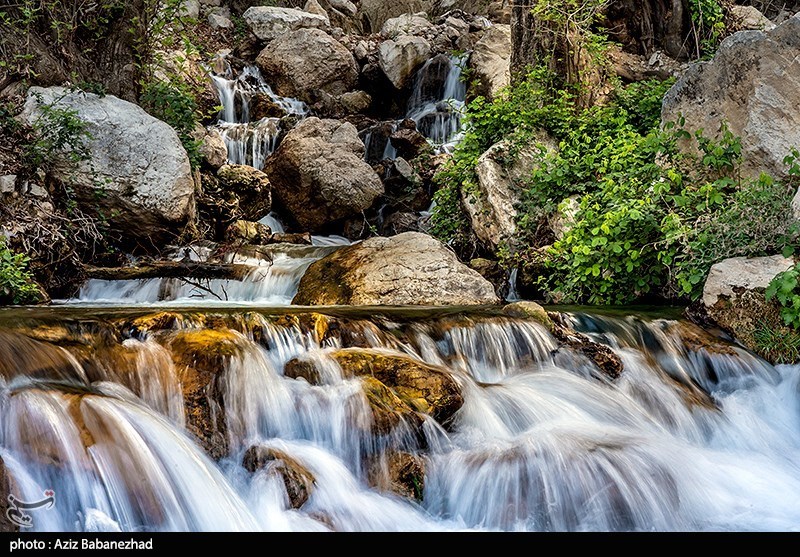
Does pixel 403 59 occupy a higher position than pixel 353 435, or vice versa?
pixel 403 59

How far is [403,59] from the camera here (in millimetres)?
15328

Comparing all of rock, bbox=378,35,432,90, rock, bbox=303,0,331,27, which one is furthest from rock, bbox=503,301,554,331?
rock, bbox=303,0,331,27

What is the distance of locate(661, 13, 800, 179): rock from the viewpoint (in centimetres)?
746

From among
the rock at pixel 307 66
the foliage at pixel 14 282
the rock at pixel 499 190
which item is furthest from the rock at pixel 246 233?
the rock at pixel 307 66

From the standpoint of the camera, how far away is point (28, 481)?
330 centimetres

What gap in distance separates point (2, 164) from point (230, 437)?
546cm

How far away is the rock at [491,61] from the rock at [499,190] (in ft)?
12.7

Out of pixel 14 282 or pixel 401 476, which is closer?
pixel 401 476

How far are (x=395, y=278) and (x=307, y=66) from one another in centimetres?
922

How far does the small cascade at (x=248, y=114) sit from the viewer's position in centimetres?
1213

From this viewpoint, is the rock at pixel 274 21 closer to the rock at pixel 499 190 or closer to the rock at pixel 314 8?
the rock at pixel 314 8

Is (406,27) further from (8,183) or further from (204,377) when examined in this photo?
(204,377)

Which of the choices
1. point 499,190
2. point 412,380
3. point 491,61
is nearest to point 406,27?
point 491,61
